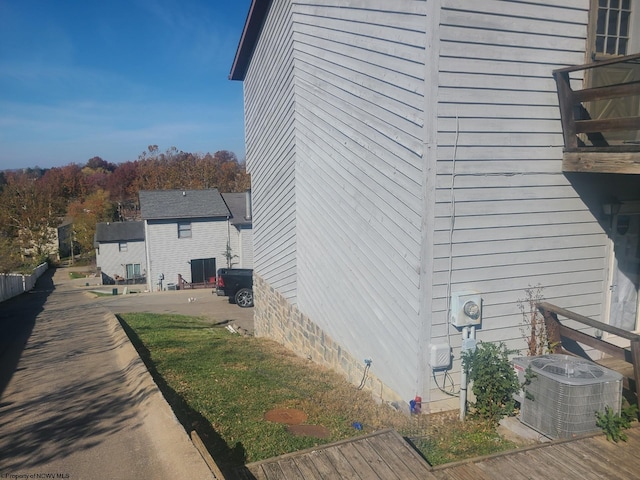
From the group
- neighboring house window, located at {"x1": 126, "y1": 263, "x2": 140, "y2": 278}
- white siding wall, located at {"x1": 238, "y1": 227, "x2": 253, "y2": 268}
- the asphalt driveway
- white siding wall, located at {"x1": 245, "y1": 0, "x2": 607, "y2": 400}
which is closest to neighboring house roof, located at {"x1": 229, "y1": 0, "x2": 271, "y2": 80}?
white siding wall, located at {"x1": 245, "y1": 0, "x2": 607, "y2": 400}

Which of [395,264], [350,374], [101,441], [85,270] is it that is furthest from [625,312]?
[85,270]

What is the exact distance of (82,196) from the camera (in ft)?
236

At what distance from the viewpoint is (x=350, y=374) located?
7.13 metres

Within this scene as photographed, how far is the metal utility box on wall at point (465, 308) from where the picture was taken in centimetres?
520

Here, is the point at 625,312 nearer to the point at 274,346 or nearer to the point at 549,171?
the point at 549,171

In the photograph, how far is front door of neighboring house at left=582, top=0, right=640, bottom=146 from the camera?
558 centimetres

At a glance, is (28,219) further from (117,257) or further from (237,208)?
(237,208)

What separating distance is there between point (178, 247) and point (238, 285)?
13138 millimetres

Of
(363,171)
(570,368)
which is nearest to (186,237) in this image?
(363,171)

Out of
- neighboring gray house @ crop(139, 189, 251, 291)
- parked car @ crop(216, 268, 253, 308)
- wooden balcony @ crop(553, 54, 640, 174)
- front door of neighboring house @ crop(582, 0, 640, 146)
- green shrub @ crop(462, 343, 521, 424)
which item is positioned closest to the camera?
wooden balcony @ crop(553, 54, 640, 174)

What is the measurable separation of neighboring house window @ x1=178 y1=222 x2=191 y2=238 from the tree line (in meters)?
6.57

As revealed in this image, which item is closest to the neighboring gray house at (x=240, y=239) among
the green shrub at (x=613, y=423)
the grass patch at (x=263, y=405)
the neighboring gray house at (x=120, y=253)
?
the neighboring gray house at (x=120, y=253)

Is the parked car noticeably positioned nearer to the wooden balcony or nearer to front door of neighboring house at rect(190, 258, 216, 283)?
front door of neighboring house at rect(190, 258, 216, 283)

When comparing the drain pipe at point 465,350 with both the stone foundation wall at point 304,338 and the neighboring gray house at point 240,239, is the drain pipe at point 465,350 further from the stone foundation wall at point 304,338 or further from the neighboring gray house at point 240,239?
the neighboring gray house at point 240,239
